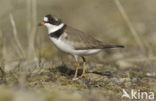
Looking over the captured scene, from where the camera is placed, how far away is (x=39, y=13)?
12125mm

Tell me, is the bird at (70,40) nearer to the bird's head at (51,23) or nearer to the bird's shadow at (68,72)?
the bird's head at (51,23)

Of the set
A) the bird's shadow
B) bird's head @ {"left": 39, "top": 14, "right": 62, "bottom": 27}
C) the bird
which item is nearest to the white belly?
the bird

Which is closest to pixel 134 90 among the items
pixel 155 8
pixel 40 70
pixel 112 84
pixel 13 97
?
pixel 112 84

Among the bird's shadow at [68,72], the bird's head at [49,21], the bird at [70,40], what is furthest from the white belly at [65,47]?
the bird's shadow at [68,72]

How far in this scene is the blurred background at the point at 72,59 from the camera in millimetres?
4398

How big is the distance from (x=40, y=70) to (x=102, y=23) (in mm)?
7026

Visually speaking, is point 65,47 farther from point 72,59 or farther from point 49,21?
point 72,59

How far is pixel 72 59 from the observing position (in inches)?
297

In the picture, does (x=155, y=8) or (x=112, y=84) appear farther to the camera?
(x=155, y=8)

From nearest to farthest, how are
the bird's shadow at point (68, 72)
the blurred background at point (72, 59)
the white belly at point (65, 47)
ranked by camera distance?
the blurred background at point (72, 59)
the white belly at point (65, 47)
the bird's shadow at point (68, 72)

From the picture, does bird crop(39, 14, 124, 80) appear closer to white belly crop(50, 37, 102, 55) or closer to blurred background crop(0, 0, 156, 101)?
white belly crop(50, 37, 102, 55)

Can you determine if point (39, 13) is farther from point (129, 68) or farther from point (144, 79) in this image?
point (144, 79)

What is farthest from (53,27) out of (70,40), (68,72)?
(68,72)

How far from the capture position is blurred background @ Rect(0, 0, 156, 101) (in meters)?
4.40
